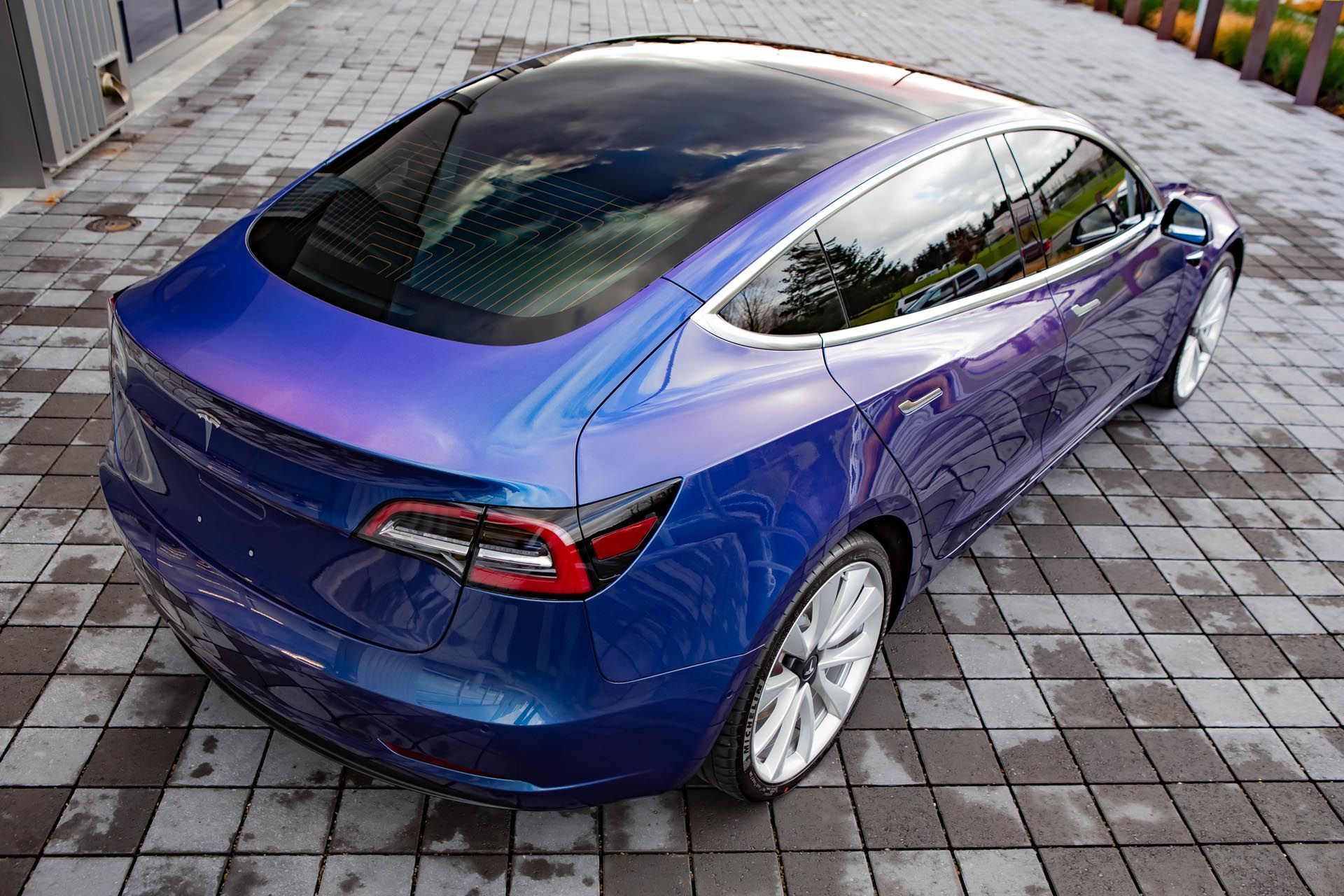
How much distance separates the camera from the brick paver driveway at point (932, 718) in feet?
8.91

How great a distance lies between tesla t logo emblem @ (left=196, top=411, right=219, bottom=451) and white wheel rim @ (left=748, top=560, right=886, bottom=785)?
1.34 metres

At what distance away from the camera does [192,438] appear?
2.32m

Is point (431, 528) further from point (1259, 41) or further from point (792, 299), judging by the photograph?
point (1259, 41)

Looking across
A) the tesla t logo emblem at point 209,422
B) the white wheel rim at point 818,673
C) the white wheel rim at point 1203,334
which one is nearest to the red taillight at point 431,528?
the tesla t logo emblem at point 209,422

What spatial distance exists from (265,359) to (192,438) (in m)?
0.23

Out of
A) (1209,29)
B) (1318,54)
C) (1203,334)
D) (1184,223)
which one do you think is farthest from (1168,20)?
(1184,223)

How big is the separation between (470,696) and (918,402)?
1386 millimetres

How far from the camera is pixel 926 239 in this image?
303cm

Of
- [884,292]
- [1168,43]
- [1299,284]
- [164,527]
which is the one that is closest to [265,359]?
[164,527]

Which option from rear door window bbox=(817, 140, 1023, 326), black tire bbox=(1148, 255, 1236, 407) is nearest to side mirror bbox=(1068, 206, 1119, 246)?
rear door window bbox=(817, 140, 1023, 326)

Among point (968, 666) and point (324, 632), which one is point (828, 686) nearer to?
point (968, 666)

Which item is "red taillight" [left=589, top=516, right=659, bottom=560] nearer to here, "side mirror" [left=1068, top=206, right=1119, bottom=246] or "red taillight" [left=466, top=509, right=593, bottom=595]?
"red taillight" [left=466, top=509, right=593, bottom=595]

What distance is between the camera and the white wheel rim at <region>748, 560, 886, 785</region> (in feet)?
9.00

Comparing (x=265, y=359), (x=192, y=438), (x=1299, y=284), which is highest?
(x=265, y=359)
